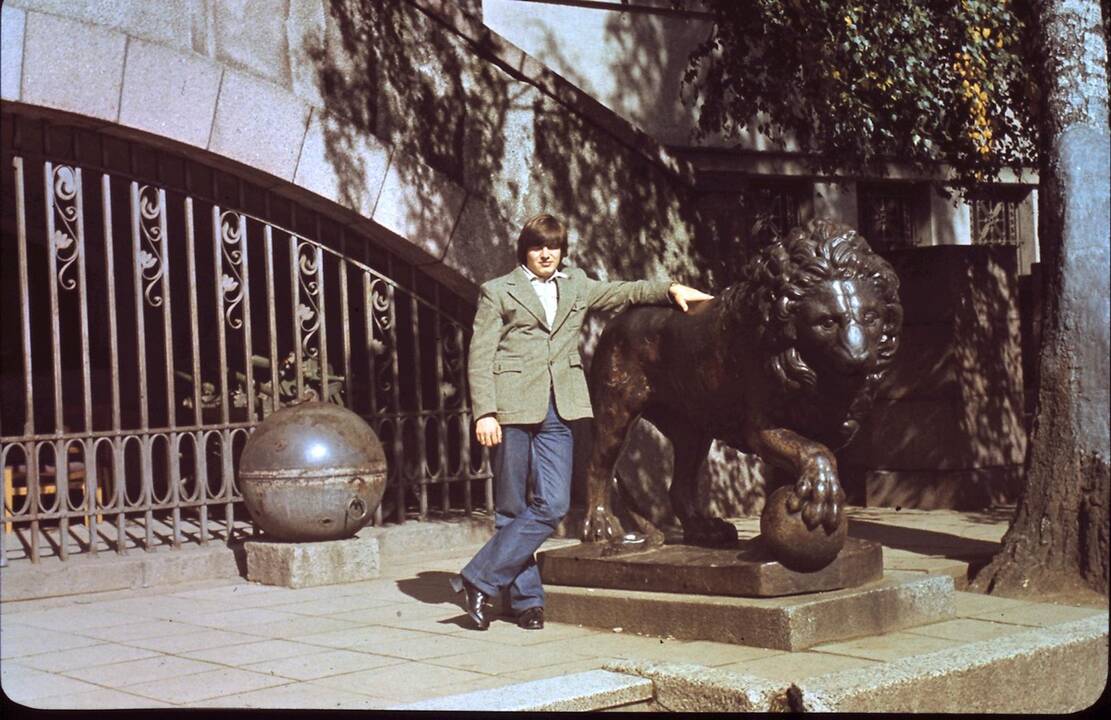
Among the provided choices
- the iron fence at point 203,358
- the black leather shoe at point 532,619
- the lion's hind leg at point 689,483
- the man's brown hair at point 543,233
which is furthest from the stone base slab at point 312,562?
the man's brown hair at point 543,233

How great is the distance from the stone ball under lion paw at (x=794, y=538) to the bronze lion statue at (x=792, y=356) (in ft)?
0.11

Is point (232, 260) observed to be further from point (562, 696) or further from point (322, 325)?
point (562, 696)

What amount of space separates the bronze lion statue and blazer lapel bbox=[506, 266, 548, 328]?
2.06 ft

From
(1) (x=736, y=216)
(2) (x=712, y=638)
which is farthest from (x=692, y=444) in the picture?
(1) (x=736, y=216)

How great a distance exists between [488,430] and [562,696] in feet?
6.35

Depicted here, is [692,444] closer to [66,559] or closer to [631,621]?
[631,621]

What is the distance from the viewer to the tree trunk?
24.8 feet

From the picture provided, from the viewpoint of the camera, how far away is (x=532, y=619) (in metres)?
6.93

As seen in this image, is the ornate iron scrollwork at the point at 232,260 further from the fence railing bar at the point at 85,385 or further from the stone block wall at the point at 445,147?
the fence railing bar at the point at 85,385

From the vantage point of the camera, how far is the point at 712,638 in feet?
20.7

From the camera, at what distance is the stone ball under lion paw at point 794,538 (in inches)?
245

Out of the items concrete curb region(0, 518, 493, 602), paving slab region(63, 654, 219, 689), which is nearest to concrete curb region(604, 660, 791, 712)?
paving slab region(63, 654, 219, 689)

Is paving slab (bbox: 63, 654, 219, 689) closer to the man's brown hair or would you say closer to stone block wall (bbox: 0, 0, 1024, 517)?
the man's brown hair

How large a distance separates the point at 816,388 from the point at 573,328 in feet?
4.49
